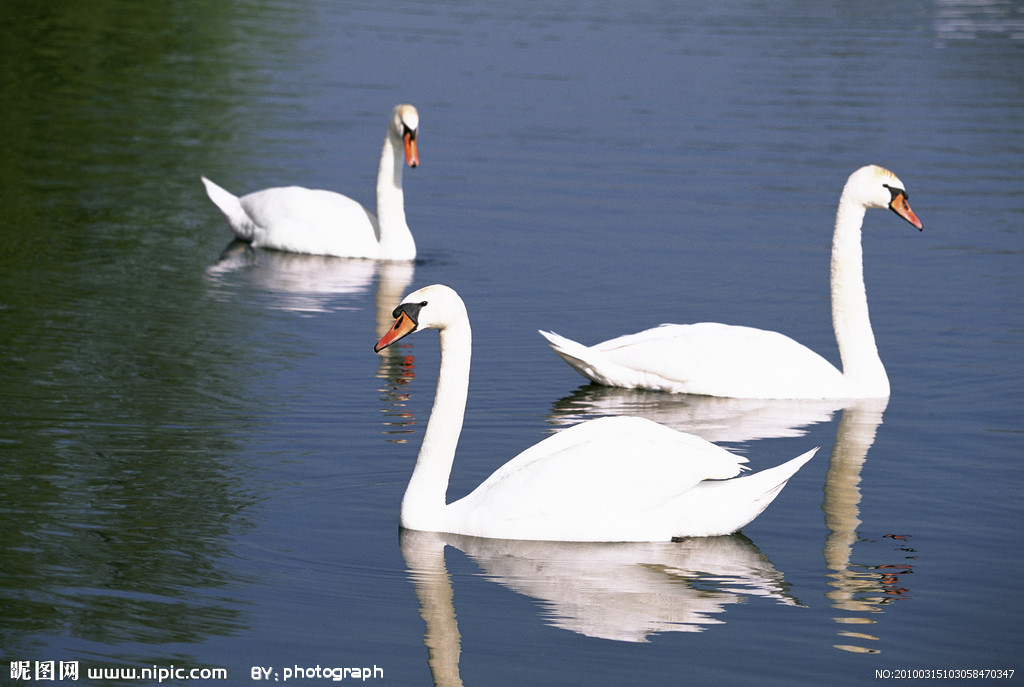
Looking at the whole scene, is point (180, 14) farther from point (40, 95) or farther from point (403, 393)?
point (403, 393)

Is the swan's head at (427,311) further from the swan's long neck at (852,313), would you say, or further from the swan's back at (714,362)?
the swan's long neck at (852,313)

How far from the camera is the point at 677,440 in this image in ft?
27.8

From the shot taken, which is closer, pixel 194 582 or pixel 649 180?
pixel 194 582

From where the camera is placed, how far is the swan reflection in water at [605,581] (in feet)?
24.3

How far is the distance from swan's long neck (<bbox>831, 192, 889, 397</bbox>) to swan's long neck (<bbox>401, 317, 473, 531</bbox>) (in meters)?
3.91

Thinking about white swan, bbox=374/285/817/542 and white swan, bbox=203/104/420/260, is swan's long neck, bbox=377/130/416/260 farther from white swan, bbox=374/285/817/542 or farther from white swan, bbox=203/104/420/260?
white swan, bbox=374/285/817/542

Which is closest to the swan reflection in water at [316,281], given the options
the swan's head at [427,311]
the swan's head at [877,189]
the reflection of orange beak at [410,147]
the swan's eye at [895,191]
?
the reflection of orange beak at [410,147]

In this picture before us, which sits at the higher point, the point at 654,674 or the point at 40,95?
the point at 40,95

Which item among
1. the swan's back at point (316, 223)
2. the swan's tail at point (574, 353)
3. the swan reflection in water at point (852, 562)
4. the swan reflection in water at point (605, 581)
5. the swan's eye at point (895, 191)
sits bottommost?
the swan reflection in water at point (605, 581)

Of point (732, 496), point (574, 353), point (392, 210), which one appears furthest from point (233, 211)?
point (732, 496)

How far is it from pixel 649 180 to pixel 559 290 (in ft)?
17.4

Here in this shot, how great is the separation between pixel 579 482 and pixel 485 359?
420cm

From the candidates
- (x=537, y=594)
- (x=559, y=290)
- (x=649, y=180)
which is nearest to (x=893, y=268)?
(x=559, y=290)

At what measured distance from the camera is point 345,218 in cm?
1630
